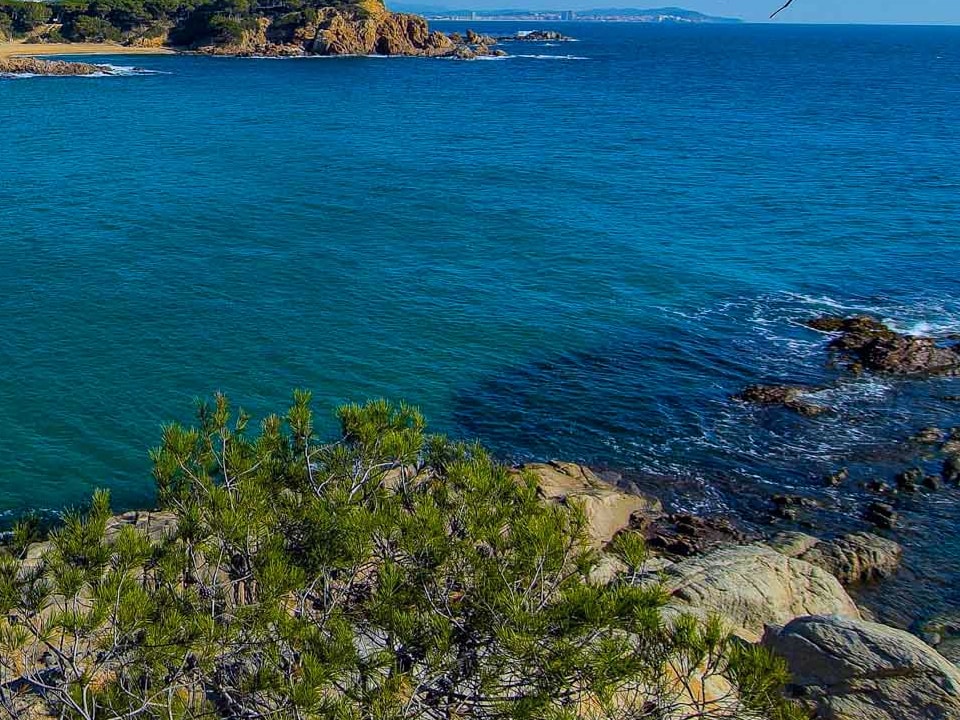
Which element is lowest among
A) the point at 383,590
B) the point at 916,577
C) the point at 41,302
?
the point at 916,577

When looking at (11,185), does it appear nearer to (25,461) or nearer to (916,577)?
(25,461)

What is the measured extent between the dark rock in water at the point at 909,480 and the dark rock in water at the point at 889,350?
891cm

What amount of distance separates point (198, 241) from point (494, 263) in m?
18.6

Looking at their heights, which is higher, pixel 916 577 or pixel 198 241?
pixel 198 241

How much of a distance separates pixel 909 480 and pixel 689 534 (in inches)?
369

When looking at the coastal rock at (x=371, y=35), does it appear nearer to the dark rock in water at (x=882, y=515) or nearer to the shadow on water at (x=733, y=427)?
the shadow on water at (x=733, y=427)

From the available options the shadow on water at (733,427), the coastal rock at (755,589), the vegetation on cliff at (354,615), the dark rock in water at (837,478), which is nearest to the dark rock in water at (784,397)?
the shadow on water at (733,427)

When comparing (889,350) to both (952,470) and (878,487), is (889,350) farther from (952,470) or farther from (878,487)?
(878,487)

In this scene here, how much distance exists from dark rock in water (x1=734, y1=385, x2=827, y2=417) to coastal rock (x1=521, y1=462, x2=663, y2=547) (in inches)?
362

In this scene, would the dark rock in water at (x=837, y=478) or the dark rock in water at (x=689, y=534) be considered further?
the dark rock in water at (x=837, y=478)

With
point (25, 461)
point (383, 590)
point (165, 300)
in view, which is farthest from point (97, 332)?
point (383, 590)

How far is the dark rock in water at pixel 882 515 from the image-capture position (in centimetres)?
2823

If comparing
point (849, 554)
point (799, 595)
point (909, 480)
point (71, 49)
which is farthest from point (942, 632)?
point (71, 49)

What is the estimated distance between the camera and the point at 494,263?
51125 mm
